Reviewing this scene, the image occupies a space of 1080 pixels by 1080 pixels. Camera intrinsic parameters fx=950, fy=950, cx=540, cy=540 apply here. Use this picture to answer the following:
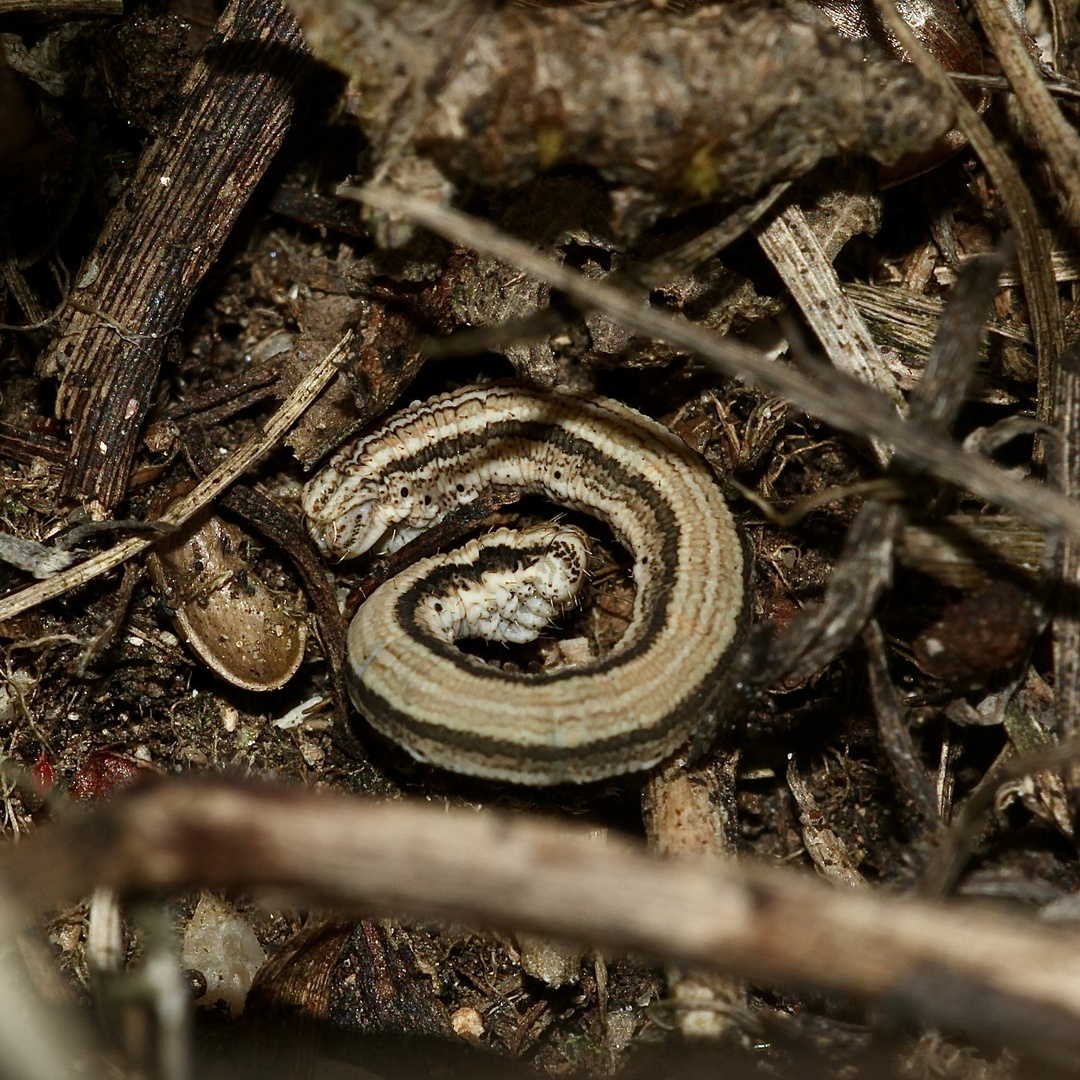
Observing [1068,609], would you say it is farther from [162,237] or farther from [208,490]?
[162,237]

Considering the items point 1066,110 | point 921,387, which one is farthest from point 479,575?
point 1066,110

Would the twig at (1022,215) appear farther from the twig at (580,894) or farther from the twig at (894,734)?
the twig at (580,894)

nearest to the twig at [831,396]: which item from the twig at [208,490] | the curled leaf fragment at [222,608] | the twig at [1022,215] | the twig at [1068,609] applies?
the twig at [1068,609]

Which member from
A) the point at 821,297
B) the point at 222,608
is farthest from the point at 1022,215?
the point at 222,608

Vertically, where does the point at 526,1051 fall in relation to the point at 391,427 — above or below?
below

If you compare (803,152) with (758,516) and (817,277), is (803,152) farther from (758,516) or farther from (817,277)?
(758,516)
